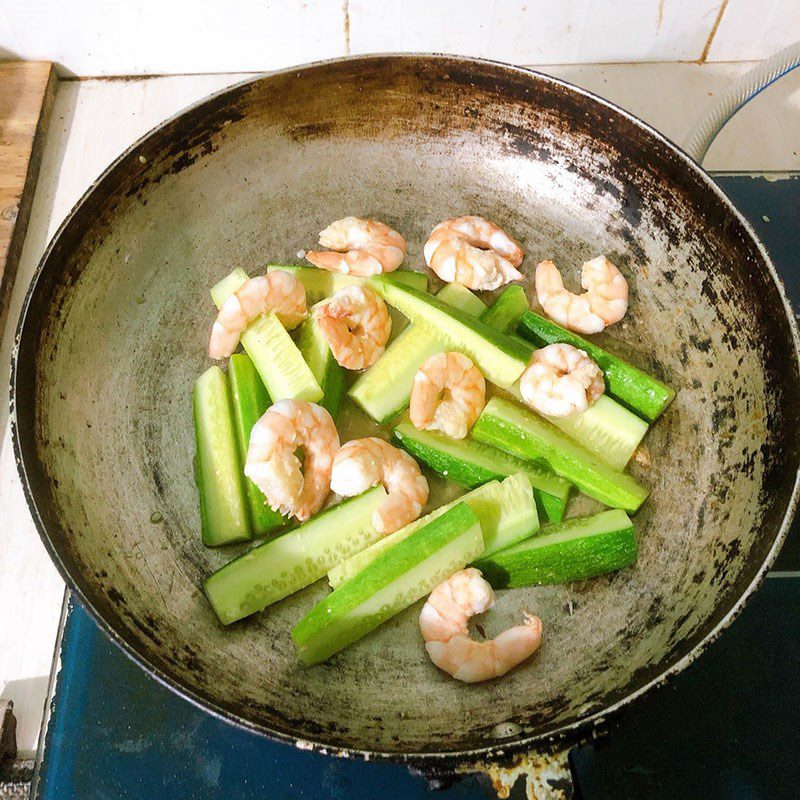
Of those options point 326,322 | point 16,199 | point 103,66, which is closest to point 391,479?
point 326,322

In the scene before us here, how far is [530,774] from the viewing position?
3.98ft

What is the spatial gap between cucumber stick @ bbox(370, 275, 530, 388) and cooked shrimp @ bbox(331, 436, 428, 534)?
11.1 inches

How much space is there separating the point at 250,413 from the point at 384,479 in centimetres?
32

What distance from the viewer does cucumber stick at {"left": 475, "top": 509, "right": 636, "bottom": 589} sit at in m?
1.38

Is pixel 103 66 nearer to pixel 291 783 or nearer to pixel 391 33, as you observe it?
pixel 391 33

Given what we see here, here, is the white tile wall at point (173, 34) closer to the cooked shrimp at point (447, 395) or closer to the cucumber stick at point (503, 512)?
the cooked shrimp at point (447, 395)

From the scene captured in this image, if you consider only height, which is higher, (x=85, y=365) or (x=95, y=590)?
(x=85, y=365)

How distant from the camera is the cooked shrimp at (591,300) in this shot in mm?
1598

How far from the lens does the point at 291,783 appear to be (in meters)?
1.25

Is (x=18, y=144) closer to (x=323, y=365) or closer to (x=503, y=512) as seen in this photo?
(x=323, y=365)

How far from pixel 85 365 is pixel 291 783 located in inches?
35.0

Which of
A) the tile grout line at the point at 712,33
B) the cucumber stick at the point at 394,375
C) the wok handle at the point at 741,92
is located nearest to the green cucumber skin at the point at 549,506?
the cucumber stick at the point at 394,375

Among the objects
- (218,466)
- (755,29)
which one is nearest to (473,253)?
(218,466)

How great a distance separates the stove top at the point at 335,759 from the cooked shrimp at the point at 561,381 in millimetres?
544
